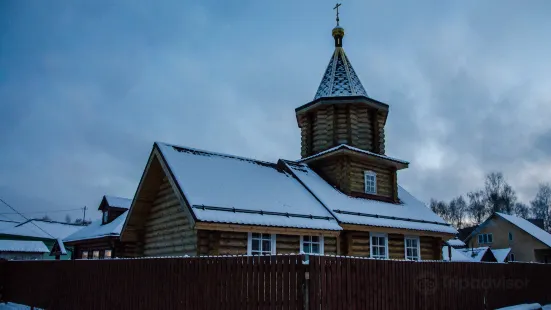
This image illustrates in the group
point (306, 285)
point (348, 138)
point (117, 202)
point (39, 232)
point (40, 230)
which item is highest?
point (348, 138)

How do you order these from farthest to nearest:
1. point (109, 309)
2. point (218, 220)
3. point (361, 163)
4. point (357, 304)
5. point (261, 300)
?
point (361, 163)
point (218, 220)
point (109, 309)
point (357, 304)
point (261, 300)

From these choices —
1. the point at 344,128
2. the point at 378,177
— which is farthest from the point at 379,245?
the point at 344,128

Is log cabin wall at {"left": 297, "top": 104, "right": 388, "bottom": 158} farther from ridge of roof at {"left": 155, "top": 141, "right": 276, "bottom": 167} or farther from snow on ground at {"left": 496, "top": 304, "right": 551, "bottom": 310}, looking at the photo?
snow on ground at {"left": 496, "top": 304, "right": 551, "bottom": 310}

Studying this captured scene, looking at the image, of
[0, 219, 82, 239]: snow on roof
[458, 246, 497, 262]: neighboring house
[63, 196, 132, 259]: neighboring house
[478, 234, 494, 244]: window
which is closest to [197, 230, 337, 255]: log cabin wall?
[63, 196, 132, 259]: neighboring house

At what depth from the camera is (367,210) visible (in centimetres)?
1955

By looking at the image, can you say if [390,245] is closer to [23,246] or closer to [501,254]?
[501,254]

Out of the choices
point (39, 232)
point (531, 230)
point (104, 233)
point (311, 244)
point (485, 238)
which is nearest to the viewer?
point (311, 244)

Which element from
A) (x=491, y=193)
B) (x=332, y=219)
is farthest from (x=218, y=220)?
(x=491, y=193)

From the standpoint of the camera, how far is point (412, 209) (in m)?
22.8

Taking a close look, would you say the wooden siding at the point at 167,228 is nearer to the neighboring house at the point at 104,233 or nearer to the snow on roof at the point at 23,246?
the neighboring house at the point at 104,233

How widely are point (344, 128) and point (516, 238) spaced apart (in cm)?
3660

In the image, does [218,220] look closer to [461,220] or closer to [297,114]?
[297,114]

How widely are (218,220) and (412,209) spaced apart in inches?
507

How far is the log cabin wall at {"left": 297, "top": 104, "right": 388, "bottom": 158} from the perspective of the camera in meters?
23.2
